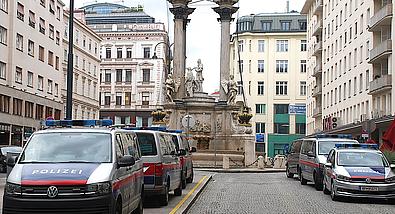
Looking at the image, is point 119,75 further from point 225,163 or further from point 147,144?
point 147,144

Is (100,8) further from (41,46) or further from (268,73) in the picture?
(41,46)

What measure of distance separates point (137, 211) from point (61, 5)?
2157 inches

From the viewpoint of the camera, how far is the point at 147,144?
56.1ft

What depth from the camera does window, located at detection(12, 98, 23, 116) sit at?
171ft

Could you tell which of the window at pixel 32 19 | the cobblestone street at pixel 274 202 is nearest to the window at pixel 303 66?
the window at pixel 32 19

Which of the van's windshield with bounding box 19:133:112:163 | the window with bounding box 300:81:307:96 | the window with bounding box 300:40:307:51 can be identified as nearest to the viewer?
the van's windshield with bounding box 19:133:112:163

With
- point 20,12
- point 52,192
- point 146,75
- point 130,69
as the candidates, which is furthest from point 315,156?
point 130,69

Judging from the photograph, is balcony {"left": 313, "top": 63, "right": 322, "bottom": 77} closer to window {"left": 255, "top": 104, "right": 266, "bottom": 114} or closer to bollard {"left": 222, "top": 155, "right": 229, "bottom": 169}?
window {"left": 255, "top": 104, "right": 266, "bottom": 114}

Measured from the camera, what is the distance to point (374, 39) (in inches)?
2117

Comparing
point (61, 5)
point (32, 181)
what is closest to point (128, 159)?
point (32, 181)

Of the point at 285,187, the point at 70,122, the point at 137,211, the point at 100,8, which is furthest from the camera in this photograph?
the point at 100,8

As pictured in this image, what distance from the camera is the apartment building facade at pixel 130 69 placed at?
324 feet

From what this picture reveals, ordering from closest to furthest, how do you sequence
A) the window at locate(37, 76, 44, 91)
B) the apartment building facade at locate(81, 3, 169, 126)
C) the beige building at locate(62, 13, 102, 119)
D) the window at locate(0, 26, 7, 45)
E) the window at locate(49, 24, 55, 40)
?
the window at locate(0, 26, 7, 45) < the window at locate(37, 76, 44, 91) < the window at locate(49, 24, 55, 40) < the beige building at locate(62, 13, 102, 119) < the apartment building facade at locate(81, 3, 169, 126)

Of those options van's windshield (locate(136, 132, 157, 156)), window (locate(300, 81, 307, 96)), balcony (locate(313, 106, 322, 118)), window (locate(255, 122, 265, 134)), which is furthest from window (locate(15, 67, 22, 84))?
window (locate(300, 81, 307, 96))
